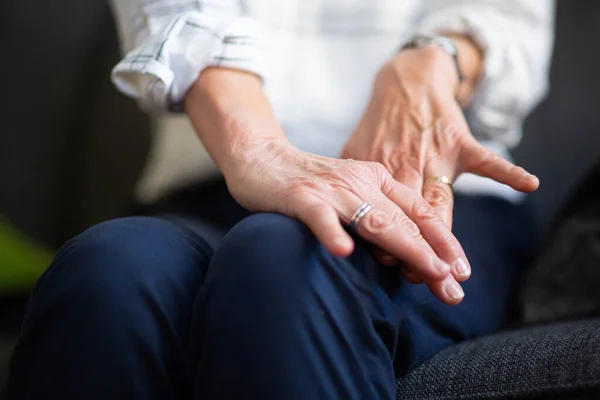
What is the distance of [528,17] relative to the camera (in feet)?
2.55

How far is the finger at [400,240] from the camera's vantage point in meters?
0.42

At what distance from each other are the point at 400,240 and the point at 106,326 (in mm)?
203

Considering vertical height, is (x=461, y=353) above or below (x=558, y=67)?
below

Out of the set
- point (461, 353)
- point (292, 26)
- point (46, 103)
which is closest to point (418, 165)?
point (461, 353)

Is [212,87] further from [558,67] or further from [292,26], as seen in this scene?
[558,67]

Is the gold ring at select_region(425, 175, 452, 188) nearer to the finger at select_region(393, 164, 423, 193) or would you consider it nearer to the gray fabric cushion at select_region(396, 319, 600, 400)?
the finger at select_region(393, 164, 423, 193)

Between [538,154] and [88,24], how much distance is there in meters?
Answer: 0.80

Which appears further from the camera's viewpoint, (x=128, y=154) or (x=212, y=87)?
(x=128, y=154)

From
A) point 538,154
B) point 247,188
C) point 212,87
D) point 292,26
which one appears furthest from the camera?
point 538,154

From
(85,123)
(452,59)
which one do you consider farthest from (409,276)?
(85,123)

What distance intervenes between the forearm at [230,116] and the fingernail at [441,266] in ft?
0.60

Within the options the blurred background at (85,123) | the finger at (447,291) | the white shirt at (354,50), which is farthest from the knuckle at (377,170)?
the blurred background at (85,123)

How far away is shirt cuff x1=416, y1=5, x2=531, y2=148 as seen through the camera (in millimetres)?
718

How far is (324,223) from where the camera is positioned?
0.40 meters
